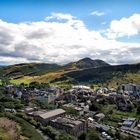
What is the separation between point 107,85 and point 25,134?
11112 centimetres

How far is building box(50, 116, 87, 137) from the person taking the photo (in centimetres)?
6274

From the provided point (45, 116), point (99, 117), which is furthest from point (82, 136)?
point (99, 117)

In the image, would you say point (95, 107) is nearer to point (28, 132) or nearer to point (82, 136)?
point (82, 136)

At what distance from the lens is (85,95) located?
11950 cm

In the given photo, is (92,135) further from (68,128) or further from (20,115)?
(20,115)

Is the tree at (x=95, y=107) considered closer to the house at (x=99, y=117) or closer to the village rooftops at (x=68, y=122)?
the house at (x=99, y=117)

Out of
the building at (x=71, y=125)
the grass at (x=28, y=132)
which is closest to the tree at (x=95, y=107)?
the building at (x=71, y=125)

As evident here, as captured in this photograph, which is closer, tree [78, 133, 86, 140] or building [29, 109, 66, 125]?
tree [78, 133, 86, 140]

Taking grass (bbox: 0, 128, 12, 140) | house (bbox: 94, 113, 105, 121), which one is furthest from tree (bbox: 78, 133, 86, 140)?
grass (bbox: 0, 128, 12, 140)

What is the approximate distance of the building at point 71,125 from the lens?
2470 inches

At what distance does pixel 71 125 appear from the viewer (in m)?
63.4

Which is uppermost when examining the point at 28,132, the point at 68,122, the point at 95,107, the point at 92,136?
the point at 28,132

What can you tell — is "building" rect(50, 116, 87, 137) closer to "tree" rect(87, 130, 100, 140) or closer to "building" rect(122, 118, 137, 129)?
"tree" rect(87, 130, 100, 140)

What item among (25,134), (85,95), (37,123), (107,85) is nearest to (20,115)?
(37,123)
